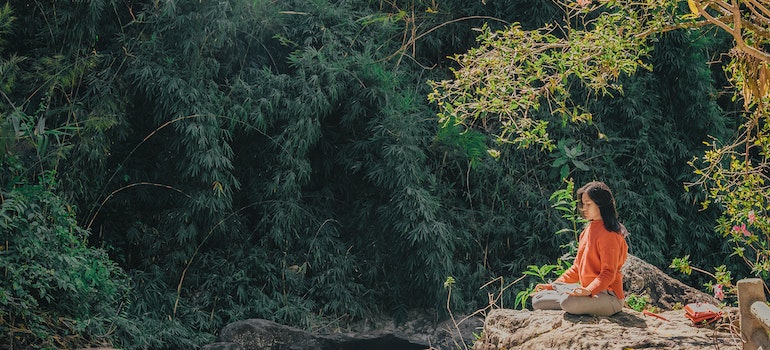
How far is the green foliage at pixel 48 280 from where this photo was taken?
562 cm

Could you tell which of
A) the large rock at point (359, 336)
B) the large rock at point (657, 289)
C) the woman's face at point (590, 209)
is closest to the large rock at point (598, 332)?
the large rock at point (657, 289)

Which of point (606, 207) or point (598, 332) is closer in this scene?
point (598, 332)

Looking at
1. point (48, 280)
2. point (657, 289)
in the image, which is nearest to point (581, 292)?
point (657, 289)

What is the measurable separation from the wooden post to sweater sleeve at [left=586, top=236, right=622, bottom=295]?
31.5 inches

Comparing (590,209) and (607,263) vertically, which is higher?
(590,209)

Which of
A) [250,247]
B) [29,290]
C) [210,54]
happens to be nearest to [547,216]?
[250,247]

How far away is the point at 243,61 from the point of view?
306 inches

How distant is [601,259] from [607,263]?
42 mm

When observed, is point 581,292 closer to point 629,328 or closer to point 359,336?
point 629,328

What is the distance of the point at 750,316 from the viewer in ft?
12.1

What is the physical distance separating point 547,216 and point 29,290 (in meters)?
4.51

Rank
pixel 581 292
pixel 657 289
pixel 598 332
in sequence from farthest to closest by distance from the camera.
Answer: pixel 657 289 → pixel 581 292 → pixel 598 332

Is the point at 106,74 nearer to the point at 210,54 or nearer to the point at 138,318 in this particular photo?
the point at 210,54

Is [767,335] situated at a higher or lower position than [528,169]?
higher
